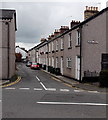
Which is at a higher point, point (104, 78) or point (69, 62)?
point (69, 62)

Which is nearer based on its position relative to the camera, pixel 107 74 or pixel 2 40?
pixel 107 74

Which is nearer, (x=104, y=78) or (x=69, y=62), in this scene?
(x=104, y=78)

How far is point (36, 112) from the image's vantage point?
6.71m

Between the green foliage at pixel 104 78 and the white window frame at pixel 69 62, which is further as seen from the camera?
the white window frame at pixel 69 62

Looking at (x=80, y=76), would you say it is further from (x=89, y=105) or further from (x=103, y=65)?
(x=89, y=105)

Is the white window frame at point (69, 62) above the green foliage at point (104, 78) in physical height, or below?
above

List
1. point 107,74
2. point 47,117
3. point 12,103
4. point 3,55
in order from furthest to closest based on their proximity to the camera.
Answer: point 3,55
point 107,74
point 12,103
point 47,117

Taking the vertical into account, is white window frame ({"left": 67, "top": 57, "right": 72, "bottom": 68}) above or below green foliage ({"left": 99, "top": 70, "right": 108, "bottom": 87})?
above

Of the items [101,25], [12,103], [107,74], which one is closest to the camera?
[12,103]

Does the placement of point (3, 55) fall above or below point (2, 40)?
below

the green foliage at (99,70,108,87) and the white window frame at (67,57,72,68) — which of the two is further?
the white window frame at (67,57,72,68)

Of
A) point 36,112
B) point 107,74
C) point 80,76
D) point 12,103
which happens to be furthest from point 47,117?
point 80,76

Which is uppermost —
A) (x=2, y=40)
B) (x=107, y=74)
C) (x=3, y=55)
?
(x=2, y=40)

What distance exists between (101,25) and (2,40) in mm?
10672
